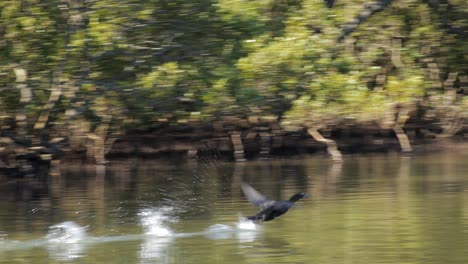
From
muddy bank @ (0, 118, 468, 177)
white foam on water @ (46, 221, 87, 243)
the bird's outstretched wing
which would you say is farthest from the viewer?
muddy bank @ (0, 118, 468, 177)

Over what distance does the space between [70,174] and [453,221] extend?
12634 millimetres

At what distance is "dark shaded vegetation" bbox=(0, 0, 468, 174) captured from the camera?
22953 millimetres

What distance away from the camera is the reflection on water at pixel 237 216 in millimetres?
13859

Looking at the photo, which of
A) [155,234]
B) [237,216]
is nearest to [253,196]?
[155,234]

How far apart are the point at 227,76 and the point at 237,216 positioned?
24.2 ft

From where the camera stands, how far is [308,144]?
30891mm

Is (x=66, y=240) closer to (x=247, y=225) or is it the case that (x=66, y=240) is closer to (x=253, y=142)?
(x=247, y=225)

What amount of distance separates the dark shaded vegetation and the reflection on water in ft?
4.74

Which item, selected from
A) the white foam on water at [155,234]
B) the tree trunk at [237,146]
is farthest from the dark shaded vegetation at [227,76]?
the white foam on water at [155,234]

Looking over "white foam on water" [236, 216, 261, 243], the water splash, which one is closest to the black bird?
"white foam on water" [236, 216, 261, 243]

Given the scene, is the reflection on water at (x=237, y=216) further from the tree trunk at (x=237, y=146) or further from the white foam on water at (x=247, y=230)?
the tree trunk at (x=237, y=146)

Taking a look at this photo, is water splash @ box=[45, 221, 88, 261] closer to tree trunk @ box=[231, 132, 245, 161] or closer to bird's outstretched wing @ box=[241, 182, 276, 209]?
bird's outstretched wing @ box=[241, 182, 276, 209]

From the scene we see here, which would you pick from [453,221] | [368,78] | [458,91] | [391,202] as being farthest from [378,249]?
[458,91]

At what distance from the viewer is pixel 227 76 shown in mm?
24250
